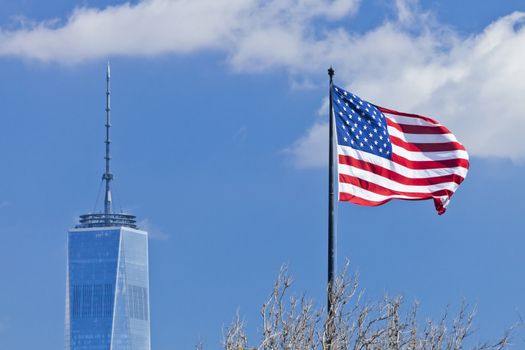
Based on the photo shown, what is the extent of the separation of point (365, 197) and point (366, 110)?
3046 mm

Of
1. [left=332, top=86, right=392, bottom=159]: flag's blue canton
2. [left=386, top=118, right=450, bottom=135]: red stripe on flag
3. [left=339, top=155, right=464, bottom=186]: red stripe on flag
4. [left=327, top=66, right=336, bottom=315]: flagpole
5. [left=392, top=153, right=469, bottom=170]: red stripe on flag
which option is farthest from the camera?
[left=386, top=118, right=450, bottom=135]: red stripe on flag

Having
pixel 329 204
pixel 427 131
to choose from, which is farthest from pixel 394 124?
pixel 329 204

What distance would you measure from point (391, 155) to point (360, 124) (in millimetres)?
1223

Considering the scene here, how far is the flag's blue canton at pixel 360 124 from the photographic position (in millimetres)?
40375

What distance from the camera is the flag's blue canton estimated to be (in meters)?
40.4

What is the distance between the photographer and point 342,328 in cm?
4106

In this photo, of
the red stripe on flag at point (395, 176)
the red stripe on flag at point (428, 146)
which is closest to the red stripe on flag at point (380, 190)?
the red stripe on flag at point (395, 176)

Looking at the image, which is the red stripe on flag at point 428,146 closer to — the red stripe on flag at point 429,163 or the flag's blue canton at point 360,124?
the red stripe on flag at point 429,163

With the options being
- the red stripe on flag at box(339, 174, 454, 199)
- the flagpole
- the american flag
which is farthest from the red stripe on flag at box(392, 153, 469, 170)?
the flagpole

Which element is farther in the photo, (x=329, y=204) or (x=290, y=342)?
(x=290, y=342)

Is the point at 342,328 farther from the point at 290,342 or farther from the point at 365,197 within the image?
the point at 365,197

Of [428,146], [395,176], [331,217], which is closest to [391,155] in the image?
[395,176]

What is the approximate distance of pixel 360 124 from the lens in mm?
40875

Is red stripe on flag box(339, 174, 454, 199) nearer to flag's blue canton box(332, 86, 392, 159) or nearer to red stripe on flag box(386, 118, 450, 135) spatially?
flag's blue canton box(332, 86, 392, 159)
